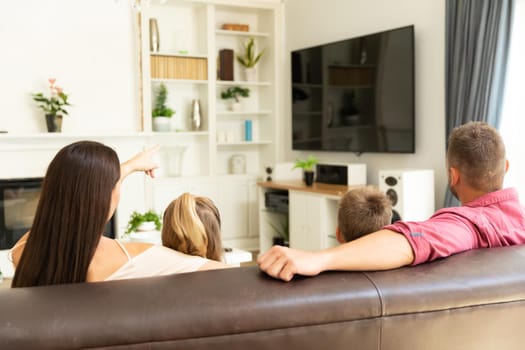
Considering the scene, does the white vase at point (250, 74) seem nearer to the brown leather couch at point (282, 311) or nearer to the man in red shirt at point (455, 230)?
the man in red shirt at point (455, 230)

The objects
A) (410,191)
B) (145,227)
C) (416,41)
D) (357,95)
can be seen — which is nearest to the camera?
(145,227)

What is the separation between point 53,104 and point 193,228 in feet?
13.1


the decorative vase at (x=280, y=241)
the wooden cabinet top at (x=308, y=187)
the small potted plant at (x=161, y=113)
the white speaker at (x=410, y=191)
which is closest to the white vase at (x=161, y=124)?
the small potted plant at (x=161, y=113)

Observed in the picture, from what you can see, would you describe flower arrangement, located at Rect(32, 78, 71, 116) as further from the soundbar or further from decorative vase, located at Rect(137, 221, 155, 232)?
the soundbar

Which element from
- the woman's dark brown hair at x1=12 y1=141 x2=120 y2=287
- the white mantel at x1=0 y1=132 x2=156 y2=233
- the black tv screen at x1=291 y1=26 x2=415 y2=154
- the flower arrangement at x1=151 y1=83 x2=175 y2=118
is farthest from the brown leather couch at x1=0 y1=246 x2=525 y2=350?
the flower arrangement at x1=151 y1=83 x2=175 y2=118

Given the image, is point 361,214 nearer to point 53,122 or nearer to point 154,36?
point 53,122

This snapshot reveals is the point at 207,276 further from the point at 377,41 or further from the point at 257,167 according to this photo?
the point at 257,167

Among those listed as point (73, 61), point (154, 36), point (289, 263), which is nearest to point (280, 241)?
point (154, 36)

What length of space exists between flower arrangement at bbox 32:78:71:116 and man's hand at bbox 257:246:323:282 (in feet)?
15.6

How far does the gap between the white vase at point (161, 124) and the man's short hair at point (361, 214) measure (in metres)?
4.35

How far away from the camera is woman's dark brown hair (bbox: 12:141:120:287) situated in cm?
130

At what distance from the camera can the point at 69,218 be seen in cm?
133

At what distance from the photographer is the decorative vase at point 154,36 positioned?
606 cm

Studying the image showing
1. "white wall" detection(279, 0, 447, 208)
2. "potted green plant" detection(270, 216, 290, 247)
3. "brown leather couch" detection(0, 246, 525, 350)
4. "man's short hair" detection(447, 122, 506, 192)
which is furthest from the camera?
"potted green plant" detection(270, 216, 290, 247)
